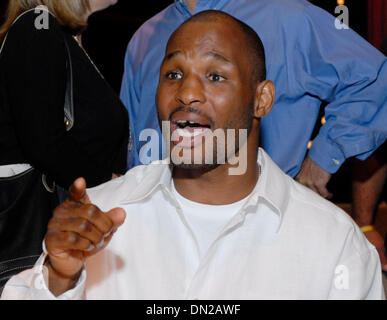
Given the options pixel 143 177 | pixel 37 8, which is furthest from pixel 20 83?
pixel 143 177

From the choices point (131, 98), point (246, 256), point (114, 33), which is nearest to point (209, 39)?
point (246, 256)

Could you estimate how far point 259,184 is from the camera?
62.1 inches

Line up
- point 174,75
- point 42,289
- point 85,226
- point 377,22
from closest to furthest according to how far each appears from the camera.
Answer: point 85,226
point 42,289
point 174,75
point 377,22

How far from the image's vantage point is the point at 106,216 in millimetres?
1116

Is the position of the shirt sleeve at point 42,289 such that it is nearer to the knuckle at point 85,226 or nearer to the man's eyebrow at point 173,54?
the knuckle at point 85,226

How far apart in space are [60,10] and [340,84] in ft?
3.55

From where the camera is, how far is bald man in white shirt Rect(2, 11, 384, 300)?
138cm

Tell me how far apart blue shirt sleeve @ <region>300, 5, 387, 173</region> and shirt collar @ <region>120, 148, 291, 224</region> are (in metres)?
0.51

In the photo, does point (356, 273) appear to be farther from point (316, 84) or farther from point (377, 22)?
point (377, 22)

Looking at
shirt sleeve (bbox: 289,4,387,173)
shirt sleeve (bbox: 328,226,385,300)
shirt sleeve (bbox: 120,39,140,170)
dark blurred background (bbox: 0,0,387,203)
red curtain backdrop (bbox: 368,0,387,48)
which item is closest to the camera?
shirt sleeve (bbox: 328,226,385,300)

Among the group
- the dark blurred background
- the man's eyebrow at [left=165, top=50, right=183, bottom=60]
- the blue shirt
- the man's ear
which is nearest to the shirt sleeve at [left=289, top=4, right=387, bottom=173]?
the blue shirt

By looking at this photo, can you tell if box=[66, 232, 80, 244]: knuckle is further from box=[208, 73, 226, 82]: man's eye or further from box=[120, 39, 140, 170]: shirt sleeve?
box=[120, 39, 140, 170]: shirt sleeve
